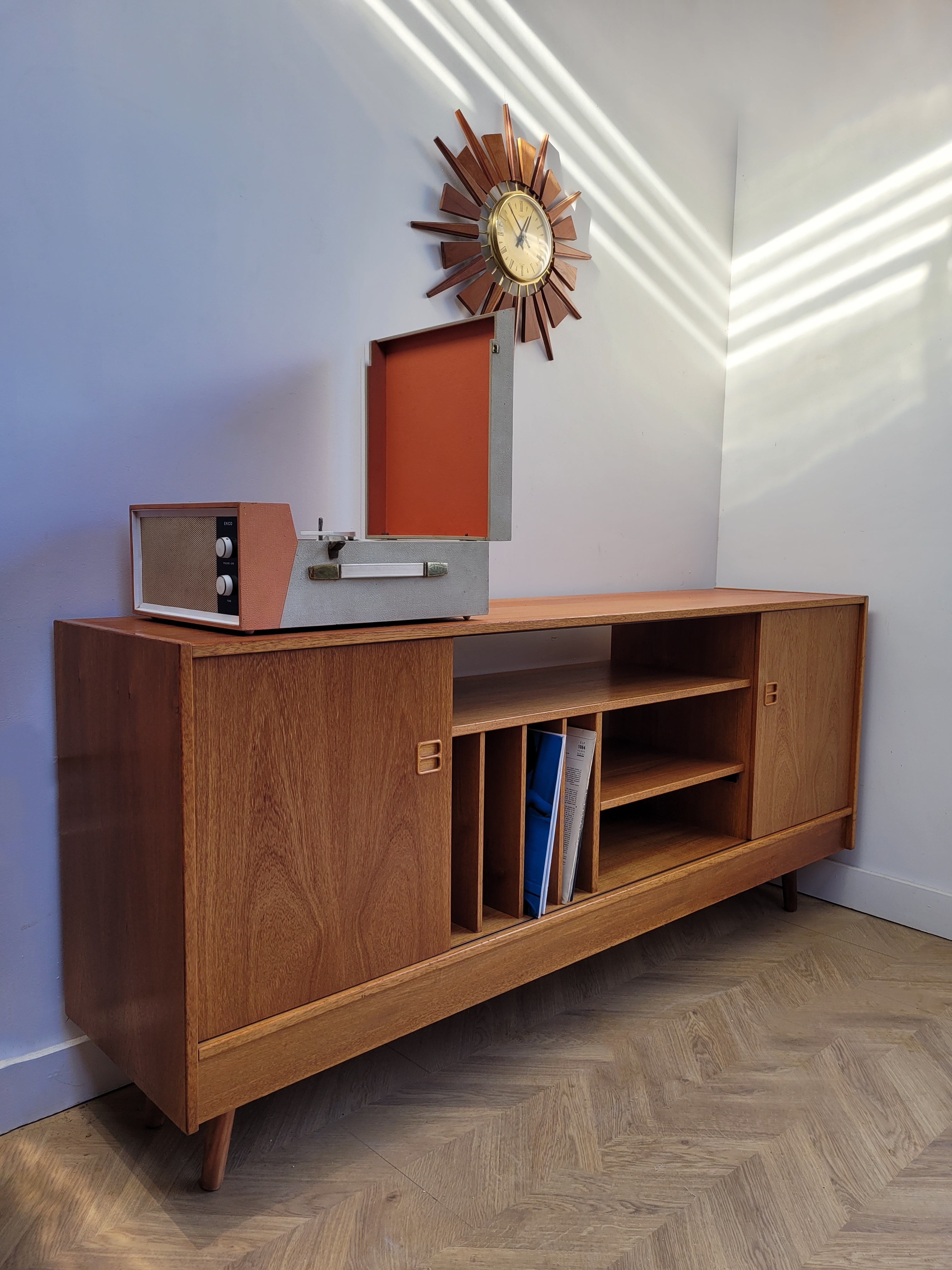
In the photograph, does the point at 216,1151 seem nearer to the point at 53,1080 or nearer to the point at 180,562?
the point at 53,1080

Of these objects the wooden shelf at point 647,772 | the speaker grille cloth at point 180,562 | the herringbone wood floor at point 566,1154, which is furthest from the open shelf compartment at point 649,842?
the speaker grille cloth at point 180,562

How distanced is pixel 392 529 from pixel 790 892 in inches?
63.1

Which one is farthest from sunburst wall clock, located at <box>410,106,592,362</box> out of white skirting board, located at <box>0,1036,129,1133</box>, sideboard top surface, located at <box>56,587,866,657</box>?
white skirting board, located at <box>0,1036,129,1133</box>

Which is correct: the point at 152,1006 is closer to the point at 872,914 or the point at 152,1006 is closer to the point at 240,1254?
the point at 240,1254

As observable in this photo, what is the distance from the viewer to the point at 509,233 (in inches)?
86.3

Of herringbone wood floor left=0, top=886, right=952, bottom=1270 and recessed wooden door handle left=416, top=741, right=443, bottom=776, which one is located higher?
recessed wooden door handle left=416, top=741, right=443, bottom=776

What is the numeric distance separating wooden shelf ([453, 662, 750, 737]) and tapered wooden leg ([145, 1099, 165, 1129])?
825mm

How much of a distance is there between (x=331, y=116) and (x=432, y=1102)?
6.34 ft

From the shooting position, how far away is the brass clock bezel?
84.1 inches

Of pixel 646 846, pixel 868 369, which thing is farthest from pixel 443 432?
pixel 868 369

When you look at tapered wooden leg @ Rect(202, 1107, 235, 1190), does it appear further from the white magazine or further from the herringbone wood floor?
the white magazine

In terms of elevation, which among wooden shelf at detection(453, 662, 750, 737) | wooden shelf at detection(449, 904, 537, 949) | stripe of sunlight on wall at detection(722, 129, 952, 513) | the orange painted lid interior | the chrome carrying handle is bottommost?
wooden shelf at detection(449, 904, 537, 949)

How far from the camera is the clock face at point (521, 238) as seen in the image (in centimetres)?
216

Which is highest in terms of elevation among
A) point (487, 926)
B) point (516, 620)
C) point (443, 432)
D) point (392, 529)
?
point (443, 432)
